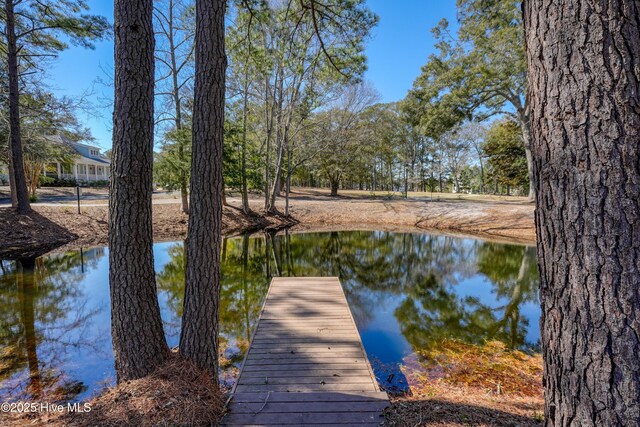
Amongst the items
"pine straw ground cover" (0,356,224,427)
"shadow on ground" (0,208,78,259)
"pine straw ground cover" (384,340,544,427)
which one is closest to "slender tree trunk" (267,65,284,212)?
"shadow on ground" (0,208,78,259)

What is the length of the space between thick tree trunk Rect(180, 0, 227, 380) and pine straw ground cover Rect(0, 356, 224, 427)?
144mm

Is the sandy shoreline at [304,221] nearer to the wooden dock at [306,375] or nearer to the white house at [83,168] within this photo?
the wooden dock at [306,375]

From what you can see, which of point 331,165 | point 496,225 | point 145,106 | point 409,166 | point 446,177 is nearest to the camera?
point 145,106

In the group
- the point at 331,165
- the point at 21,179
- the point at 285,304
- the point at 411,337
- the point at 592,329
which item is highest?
the point at 331,165

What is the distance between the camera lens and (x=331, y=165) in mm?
24531

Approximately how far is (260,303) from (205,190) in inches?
165

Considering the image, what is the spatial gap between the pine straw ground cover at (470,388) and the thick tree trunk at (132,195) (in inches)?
84.2

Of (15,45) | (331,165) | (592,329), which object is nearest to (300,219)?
(331,165)

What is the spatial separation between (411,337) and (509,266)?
6226 millimetres

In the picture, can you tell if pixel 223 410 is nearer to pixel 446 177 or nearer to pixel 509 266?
pixel 509 266

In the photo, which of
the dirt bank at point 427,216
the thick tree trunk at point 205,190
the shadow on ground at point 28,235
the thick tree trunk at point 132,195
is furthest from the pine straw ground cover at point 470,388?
the dirt bank at point 427,216

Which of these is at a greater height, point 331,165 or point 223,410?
point 331,165

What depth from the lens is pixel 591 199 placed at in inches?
41.2

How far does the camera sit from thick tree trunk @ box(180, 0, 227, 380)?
7.93 ft
